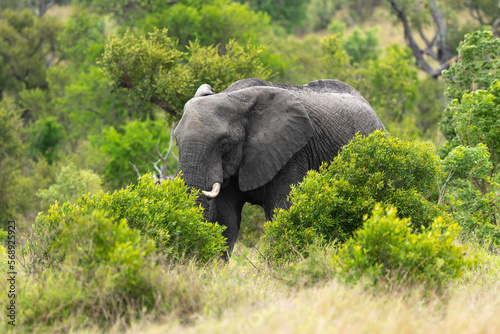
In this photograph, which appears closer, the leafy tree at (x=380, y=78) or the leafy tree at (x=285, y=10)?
the leafy tree at (x=380, y=78)

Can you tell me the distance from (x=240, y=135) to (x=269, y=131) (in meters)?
0.56

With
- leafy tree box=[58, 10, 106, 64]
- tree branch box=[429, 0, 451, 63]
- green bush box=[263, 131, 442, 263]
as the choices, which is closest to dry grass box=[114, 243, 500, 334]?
green bush box=[263, 131, 442, 263]

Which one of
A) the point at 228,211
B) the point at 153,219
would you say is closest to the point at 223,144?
the point at 228,211

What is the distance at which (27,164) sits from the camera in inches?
1264

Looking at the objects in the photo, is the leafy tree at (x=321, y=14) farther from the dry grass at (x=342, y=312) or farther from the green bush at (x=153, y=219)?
the dry grass at (x=342, y=312)

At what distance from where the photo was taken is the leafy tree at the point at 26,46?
41.8m

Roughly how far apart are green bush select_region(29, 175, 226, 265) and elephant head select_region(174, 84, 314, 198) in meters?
0.55

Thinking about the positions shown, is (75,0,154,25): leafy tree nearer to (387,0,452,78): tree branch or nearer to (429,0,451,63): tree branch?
(387,0,452,78): tree branch

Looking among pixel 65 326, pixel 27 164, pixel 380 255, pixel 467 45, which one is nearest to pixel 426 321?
pixel 380 255

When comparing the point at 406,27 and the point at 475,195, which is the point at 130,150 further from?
the point at 406,27

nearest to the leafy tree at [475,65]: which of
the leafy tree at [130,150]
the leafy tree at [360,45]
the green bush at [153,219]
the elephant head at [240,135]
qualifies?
the elephant head at [240,135]

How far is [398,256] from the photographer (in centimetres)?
675

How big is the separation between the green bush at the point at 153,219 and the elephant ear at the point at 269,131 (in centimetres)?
141

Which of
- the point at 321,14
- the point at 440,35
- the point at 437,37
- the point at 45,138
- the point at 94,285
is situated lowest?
the point at 45,138
